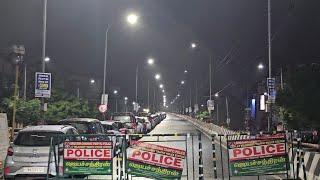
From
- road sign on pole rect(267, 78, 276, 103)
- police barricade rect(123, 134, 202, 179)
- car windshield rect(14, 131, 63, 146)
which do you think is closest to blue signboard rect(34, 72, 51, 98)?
car windshield rect(14, 131, 63, 146)

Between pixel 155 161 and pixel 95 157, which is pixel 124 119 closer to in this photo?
pixel 95 157

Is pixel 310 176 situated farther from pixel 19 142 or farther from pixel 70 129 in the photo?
pixel 19 142

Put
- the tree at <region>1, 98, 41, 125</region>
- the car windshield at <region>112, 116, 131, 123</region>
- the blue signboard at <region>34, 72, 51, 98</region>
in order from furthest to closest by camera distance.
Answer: the car windshield at <region>112, 116, 131, 123</region>
the tree at <region>1, 98, 41, 125</region>
the blue signboard at <region>34, 72, 51, 98</region>

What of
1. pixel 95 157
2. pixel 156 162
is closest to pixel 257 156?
Answer: pixel 156 162

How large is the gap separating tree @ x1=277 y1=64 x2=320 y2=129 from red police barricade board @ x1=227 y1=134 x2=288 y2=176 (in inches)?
262

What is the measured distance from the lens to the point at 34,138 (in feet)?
40.5

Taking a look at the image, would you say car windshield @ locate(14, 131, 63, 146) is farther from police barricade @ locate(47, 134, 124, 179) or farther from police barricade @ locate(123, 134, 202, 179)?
police barricade @ locate(123, 134, 202, 179)

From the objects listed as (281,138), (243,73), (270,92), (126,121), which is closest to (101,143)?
(281,138)

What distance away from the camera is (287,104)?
1900 cm

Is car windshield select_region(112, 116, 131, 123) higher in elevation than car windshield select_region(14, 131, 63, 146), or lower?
higher

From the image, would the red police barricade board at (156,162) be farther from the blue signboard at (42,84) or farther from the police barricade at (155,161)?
the blue signboard at (42,84)

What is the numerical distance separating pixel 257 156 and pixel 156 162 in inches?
92.8

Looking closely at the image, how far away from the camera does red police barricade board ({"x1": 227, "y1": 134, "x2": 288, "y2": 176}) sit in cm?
1123

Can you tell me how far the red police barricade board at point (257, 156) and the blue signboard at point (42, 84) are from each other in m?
12.3
